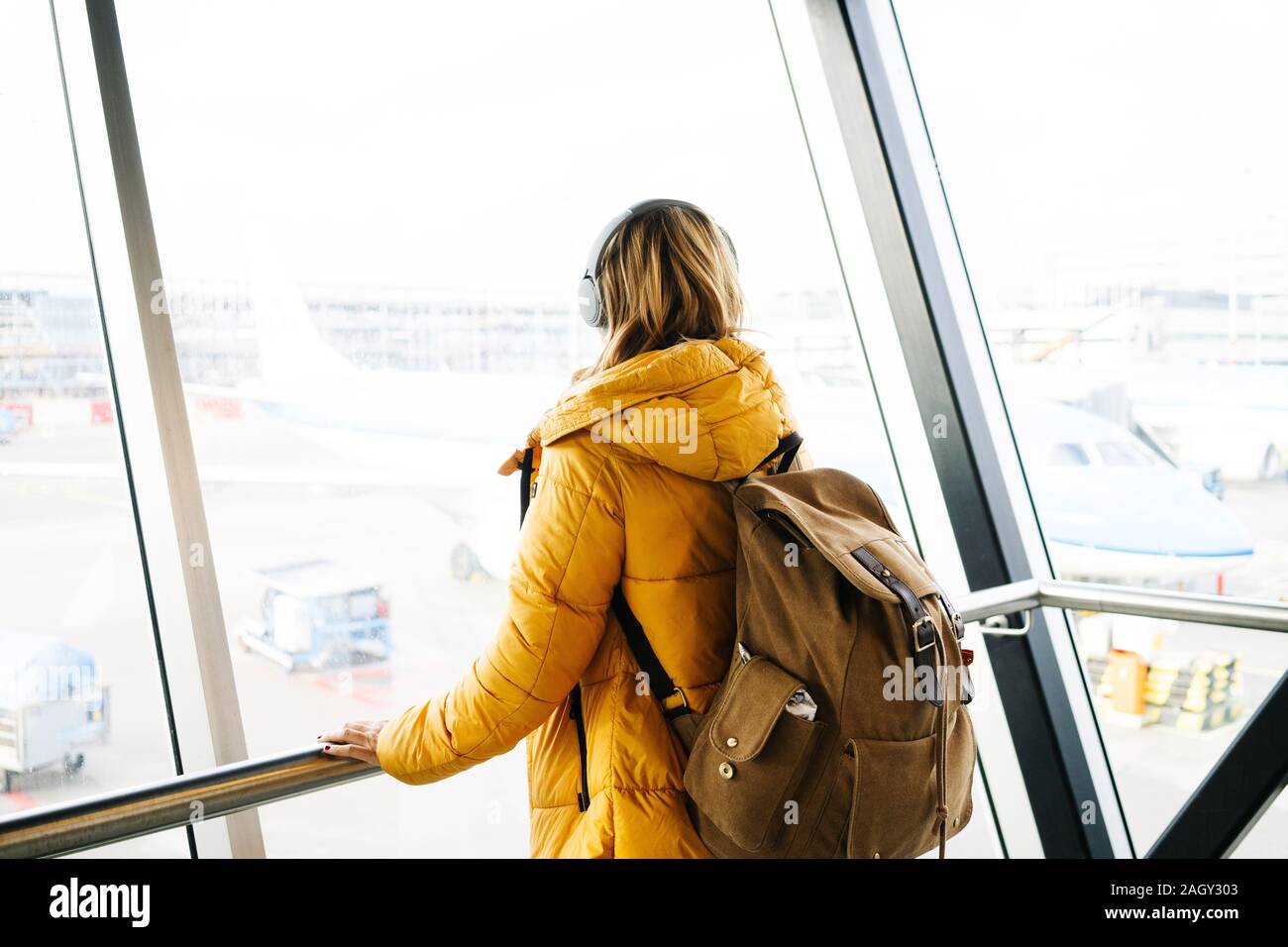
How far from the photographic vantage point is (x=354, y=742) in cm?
155

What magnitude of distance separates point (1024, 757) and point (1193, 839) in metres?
0.50

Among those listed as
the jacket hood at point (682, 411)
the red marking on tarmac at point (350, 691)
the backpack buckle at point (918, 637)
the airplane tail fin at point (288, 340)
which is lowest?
the backpack buckle at point (918, 637)

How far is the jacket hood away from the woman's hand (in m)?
0.51

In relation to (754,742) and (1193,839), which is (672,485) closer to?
(754,742)

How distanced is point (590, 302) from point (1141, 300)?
183 centimetres

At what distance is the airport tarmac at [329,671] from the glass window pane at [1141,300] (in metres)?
0.02

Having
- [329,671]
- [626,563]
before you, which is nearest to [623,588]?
[626,563]

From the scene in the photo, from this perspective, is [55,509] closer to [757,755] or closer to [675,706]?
[675,706]

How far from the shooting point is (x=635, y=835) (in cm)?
141

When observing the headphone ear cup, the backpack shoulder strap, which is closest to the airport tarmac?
the backpack shoulder strap

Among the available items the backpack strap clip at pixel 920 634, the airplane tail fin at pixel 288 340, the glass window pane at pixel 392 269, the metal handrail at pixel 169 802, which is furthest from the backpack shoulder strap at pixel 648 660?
the airplane tail fin at pixel 288 340

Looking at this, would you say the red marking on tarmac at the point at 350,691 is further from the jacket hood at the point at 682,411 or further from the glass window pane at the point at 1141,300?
the glass window pane at the point at 1141,300

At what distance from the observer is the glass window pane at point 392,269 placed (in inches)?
85.0

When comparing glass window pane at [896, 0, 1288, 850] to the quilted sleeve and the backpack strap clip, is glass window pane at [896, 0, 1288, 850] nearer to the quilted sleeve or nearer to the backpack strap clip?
the backpack strap clip
